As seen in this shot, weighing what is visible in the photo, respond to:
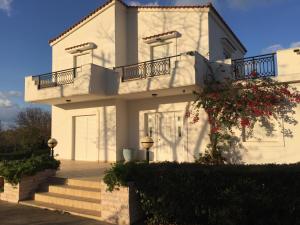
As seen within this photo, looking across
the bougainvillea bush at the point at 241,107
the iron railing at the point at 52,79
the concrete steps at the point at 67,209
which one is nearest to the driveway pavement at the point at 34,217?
the concrete steps at the point at 67,209

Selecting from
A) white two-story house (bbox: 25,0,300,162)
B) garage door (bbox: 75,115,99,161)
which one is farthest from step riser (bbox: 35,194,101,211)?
garage door (bbox: 75,115,99,161)

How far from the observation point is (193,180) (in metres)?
6.18

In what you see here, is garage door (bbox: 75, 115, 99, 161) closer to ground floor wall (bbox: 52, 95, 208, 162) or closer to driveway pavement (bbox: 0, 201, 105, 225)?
ground floor wall (bbox: 52, 95, 208, 162)

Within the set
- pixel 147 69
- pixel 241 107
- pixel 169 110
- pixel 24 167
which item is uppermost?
pixel 147 69

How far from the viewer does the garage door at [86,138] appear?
15906 mm

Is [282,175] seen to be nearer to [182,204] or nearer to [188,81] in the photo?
[182,204]

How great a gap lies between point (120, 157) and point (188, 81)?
5452 millimetres

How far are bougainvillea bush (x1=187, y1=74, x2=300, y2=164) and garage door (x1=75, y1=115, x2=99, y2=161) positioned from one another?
5646 millimetres

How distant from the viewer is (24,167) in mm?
9617

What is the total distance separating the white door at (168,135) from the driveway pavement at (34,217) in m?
7.05

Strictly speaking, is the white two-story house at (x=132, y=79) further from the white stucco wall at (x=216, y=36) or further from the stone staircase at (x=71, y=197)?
the stone staircase at (x=71, y=197)

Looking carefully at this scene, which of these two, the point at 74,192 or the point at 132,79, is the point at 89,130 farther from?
the point at 74,192

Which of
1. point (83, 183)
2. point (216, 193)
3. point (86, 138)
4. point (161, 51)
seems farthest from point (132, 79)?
point (216, 193)

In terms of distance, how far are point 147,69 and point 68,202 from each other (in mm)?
7594
